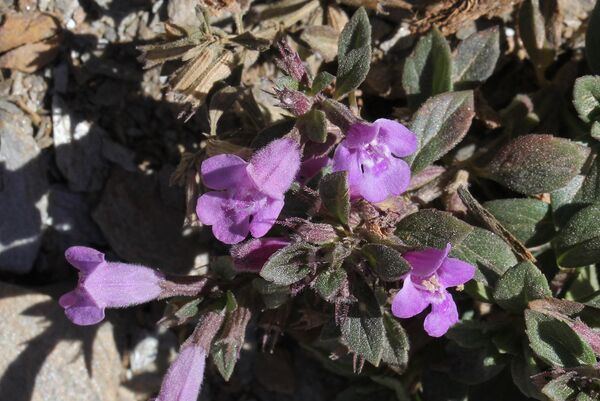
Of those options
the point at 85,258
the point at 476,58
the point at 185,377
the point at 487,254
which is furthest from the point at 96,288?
the point at 476,58

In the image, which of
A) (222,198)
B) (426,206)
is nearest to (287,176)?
(222,198)

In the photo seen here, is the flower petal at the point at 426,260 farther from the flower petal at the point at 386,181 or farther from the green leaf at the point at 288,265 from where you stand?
the green leaf at the point at 288,265

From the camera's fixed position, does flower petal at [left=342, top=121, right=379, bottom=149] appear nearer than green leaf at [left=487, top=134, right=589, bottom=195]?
Yes

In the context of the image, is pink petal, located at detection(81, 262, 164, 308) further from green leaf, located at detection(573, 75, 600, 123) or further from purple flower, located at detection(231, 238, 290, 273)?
green leaf, located at detection(573, 75, 600, 123)

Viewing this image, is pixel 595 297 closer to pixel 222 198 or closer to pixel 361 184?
pixel 361 184

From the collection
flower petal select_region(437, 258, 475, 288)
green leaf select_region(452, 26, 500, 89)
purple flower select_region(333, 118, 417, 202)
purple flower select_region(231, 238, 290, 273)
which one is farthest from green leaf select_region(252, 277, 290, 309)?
green leaf select_region(452, 26, 500, 89)

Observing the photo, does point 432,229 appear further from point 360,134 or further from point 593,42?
point 593,42
